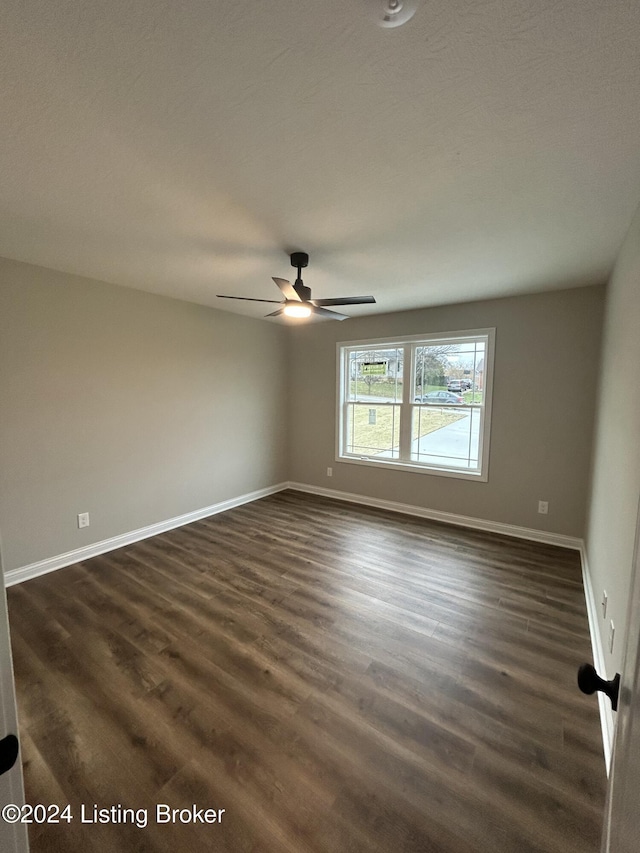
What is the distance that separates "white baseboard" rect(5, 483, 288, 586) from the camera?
9.25ft

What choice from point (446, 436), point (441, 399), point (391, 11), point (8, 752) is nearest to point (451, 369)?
point (441, 399)

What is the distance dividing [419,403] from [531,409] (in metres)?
1.21

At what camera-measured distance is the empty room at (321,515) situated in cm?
107

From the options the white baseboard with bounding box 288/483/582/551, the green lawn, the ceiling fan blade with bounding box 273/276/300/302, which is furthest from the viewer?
the green lawn

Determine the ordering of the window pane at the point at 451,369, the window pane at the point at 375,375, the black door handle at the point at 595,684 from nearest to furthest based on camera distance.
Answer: the black door handle at the point at 595,684
the window pane at the point at 451,369
the window pane at the point at 375,375

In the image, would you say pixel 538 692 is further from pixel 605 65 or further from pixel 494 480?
pixel 605 65

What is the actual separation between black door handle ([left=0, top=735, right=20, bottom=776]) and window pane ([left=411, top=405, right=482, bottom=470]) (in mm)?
4075

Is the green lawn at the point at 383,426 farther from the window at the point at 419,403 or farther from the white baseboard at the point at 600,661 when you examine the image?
the white baseboard at the point at 600,661

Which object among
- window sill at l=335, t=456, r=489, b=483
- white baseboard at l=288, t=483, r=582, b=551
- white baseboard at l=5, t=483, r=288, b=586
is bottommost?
white baseboard at l=5, t=483, r=288, b=586

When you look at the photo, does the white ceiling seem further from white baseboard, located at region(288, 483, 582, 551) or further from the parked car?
white baseboard, located at region(288, 483, 582, 551)

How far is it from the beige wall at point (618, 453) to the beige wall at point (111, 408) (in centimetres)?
377

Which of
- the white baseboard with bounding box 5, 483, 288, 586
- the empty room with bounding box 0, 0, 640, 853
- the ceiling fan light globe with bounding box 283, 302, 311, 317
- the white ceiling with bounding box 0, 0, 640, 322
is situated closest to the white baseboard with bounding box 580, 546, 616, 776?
the empty room with bounding box 0, 0, 640, 853

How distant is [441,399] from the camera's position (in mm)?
4172

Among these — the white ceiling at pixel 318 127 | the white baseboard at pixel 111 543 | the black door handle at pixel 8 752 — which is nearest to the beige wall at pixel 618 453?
the white ceiling at pixel 318 127
